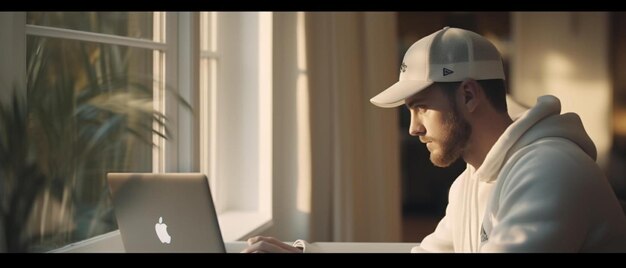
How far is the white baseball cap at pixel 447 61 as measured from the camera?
1.81 m

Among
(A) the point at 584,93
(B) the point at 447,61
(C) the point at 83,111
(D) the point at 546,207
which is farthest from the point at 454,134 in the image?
(A) the point at 584,93

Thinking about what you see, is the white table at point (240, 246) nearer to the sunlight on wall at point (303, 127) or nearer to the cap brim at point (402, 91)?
the cap brim at point (402, 91)

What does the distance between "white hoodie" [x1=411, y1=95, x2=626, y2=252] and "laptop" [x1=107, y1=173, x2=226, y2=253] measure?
0.51m

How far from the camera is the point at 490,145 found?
6.22ft

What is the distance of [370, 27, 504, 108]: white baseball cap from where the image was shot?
1814mm

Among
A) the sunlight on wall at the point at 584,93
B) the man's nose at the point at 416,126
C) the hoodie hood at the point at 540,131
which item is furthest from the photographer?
the sunlight on wall at the point at 584,93

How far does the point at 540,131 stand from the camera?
169 cm

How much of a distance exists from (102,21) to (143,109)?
23.7 inches

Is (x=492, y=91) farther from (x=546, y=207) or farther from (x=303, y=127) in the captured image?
(x=303, y=127)

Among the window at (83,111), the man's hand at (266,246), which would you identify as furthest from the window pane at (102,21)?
the man's hand at (266,246)

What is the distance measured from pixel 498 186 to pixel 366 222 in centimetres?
306

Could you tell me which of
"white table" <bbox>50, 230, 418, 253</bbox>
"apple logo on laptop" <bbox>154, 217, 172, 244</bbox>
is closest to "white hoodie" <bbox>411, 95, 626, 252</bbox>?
"white table" <bbox>50, 230, 418, 253</bbox>
